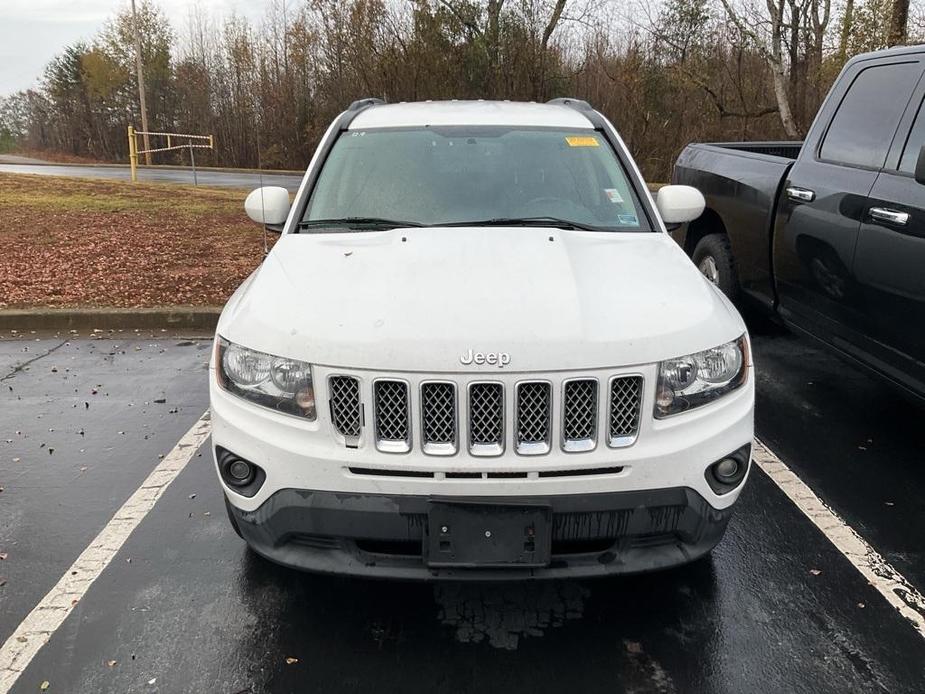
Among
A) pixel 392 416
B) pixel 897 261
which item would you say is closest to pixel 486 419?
pixel 392 416

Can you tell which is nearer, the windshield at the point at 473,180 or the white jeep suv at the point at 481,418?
the white jeep suv at the point at 481,418

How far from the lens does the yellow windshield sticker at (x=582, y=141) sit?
152 inches

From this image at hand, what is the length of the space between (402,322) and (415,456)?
0.42 m

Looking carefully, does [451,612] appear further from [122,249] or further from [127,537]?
[122,249]

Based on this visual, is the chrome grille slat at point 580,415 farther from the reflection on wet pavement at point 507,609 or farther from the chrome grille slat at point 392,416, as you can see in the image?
the reflection on wet pavement at point 507,609

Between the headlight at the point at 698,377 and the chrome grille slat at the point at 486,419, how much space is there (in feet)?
1.69

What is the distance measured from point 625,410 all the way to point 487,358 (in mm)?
472

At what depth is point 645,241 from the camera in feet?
10.6

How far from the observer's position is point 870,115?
418cm

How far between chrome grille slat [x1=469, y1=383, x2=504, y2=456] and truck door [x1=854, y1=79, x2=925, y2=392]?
2.28 metres

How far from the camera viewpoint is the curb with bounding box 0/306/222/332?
658 centimetres

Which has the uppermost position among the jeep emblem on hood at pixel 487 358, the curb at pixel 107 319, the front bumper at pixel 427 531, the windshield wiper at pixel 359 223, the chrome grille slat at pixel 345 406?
the windshield wiper at pixel 359 223

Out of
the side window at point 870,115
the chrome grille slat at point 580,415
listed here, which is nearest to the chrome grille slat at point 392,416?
the chrome grille slat at point 580,415

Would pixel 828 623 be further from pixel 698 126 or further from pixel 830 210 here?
pixel 698 126
